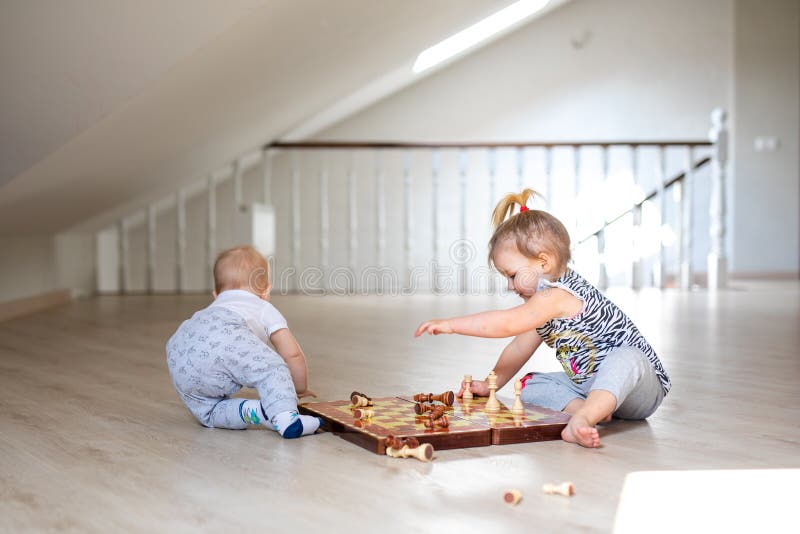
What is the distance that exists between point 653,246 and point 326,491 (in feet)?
19.5

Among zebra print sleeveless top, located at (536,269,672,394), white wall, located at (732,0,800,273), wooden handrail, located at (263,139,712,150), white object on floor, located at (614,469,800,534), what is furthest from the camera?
white wall, located at (732,0,800,273)

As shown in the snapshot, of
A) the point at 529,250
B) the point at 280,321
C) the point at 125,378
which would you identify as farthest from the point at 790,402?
the point at 125,378

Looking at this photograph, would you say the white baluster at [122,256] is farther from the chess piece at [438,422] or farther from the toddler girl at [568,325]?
the chess piece at [438,422]

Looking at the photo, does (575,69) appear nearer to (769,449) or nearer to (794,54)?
(794,54)

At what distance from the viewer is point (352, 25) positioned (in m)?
3.46

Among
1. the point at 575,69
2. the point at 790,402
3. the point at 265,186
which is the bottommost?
the point at 790,402

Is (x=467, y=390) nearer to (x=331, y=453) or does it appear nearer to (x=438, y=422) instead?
(x=438, y=422)

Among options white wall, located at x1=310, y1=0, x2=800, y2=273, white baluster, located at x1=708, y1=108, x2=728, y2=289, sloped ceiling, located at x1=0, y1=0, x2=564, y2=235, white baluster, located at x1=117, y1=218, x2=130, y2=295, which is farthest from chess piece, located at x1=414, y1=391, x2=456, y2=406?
white wall, located at x1=310, y1=0, x2=800, y2=273

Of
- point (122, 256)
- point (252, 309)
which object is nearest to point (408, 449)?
point (252, 309)

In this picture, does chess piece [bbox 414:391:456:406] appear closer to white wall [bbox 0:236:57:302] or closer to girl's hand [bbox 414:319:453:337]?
girl's hand [bbox 414:319:453:337]

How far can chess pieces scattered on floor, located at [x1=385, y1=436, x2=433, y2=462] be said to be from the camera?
1.37m

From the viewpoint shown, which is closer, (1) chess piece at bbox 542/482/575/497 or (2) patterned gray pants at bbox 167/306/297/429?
(1) chess piece at bbox 542/482/575/497

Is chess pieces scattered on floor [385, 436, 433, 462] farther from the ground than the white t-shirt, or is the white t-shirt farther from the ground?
the white t-shirt

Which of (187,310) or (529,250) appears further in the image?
(187,310)
